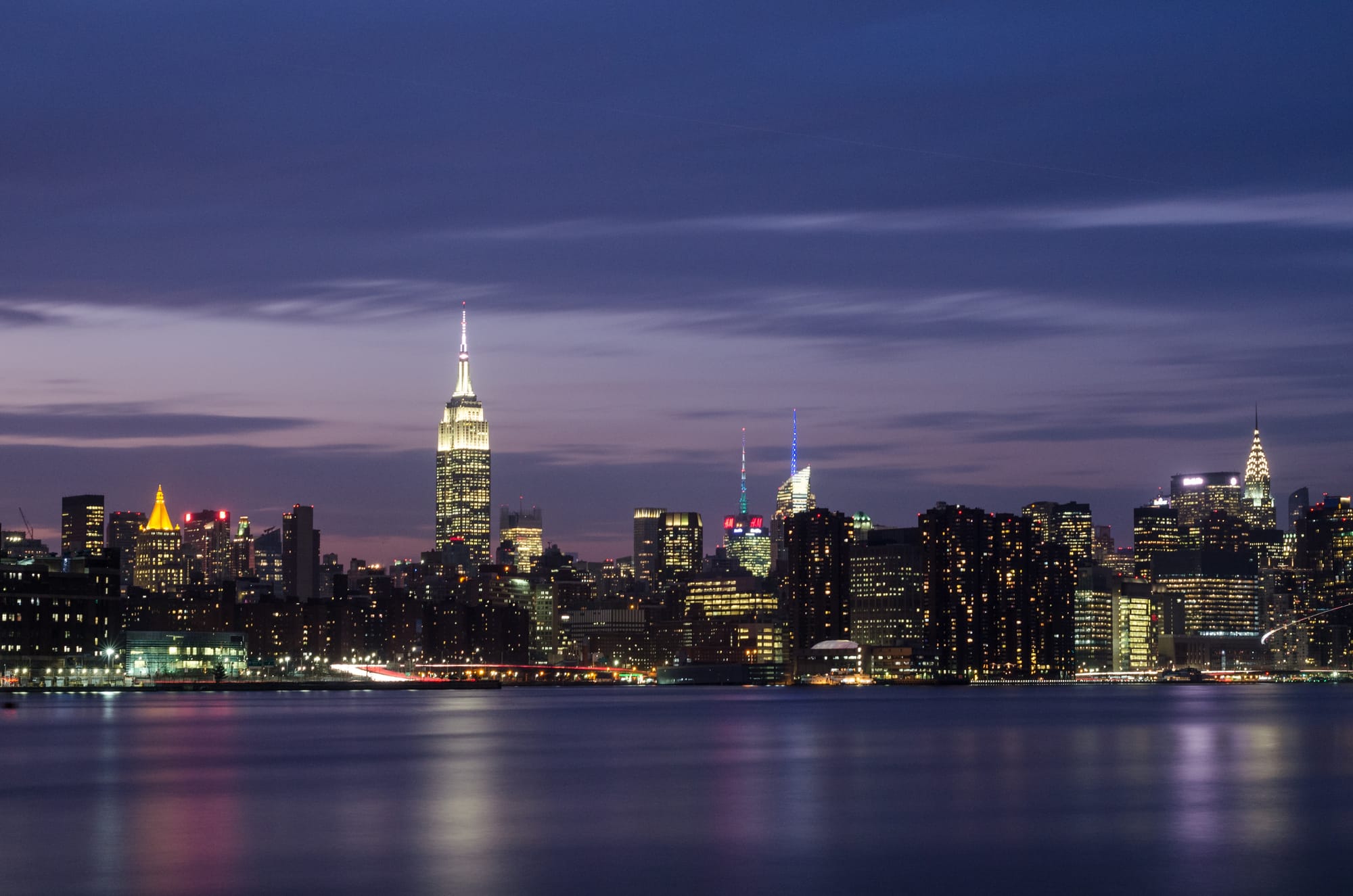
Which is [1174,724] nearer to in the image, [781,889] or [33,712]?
[33,712]

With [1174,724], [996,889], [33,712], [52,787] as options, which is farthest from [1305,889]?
[33,712]

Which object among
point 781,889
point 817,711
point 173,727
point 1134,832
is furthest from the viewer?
point 817,711

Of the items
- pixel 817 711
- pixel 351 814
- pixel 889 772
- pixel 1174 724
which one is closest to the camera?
pixel 351 814

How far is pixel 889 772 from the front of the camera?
7931 centimetres

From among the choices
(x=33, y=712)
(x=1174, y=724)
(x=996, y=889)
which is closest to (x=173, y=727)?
(x=33, y=712)

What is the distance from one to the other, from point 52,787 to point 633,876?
33829 millimetres

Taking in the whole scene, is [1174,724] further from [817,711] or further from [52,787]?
[52,787]

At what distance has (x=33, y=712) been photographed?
150 m

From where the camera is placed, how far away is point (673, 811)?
6044 cm

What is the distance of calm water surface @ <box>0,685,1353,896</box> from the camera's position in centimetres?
4384

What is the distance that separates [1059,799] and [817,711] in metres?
103

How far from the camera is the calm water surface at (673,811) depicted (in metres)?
43.8

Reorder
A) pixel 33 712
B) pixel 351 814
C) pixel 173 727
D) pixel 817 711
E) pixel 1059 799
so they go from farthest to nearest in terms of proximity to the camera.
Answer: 1. pixel 817 711
2. pixel 33 712
3. pixel 173 727
4. pixel 1059 799
5. pixel 351 814

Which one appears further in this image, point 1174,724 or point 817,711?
point 817,711
